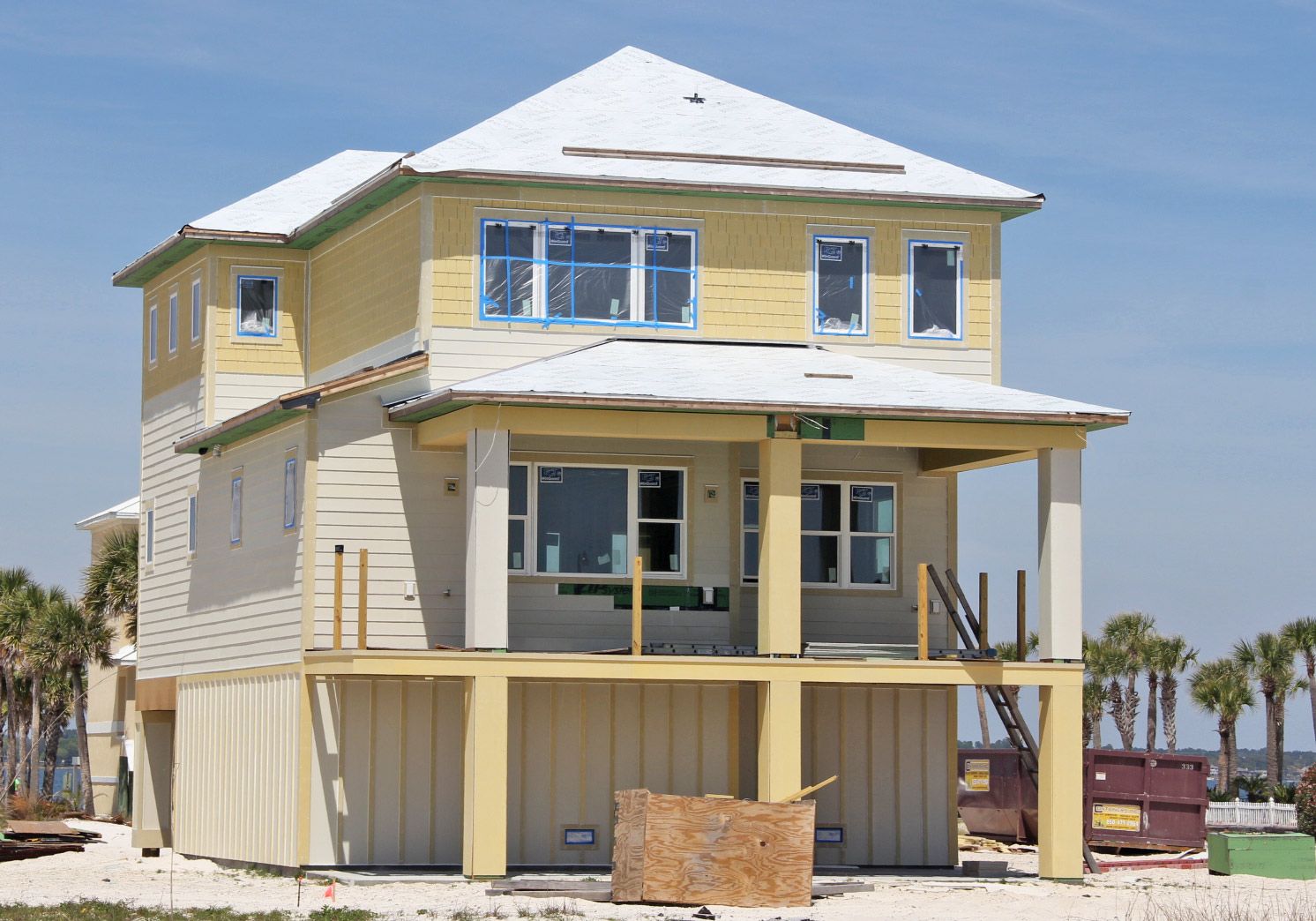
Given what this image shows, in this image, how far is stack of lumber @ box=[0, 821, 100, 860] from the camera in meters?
35.8

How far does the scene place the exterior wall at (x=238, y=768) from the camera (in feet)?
104

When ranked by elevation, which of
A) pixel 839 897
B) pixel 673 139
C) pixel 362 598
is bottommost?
pixel 839 897

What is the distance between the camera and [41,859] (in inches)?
1420

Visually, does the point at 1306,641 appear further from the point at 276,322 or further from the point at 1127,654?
the point at 276,322

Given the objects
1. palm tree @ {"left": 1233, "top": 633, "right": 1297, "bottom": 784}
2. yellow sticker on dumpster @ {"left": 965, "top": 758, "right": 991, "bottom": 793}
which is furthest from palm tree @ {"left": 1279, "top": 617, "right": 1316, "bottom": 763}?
yellow sticker on dumpster @ {"left": 965, "top": 758, "right": 991, "bottom": 793}

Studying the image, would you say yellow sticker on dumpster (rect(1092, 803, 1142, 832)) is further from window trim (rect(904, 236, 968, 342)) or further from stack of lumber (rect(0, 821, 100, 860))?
stack of lumber (rect(0, 821, 100, 860))

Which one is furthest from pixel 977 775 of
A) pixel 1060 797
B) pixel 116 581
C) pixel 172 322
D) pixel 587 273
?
pixel 116 581

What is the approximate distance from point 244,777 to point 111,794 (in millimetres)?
25217

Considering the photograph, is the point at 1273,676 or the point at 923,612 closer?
the point at 923,612

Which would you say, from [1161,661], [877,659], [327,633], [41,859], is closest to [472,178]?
[327,633]

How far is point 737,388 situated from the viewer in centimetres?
3050

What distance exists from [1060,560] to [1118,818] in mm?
9394

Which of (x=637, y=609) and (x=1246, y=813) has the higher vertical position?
(x=637, y=609)

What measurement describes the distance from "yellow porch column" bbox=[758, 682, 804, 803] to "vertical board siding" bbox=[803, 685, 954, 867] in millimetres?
3143
